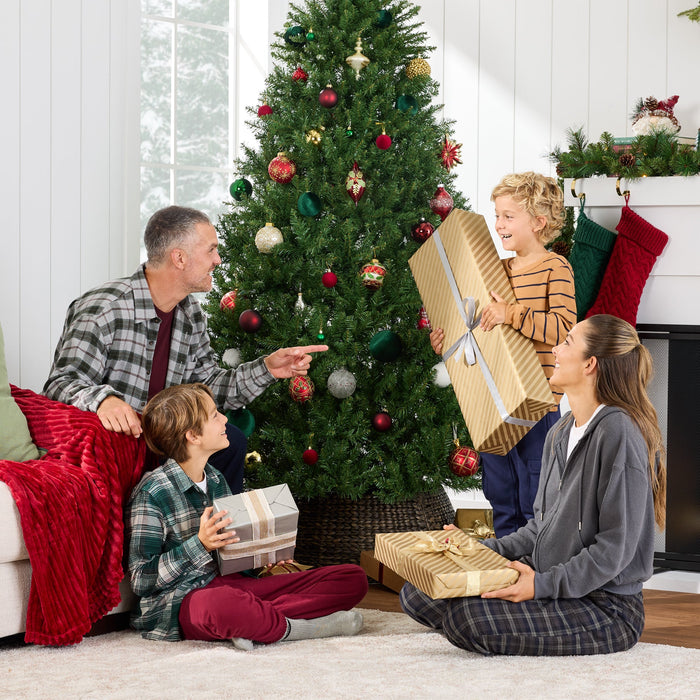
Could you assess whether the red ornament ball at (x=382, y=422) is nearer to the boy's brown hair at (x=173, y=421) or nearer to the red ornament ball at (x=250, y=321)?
the red ornament ball at (x=250, y=321)

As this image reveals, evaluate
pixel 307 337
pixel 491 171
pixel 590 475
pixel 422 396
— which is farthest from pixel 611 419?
pixel 491 171

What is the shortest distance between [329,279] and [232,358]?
39cm

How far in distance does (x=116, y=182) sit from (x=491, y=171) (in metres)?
1.53

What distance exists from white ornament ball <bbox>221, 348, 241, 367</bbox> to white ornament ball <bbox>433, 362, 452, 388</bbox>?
23.3 inches

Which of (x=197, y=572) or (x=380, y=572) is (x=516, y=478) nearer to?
(x=380, y=572)

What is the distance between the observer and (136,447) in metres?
2.34

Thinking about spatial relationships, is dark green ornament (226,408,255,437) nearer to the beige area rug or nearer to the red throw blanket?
the red throw blanket

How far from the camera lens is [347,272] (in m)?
2.91

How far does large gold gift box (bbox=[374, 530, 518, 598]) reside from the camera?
190 cm

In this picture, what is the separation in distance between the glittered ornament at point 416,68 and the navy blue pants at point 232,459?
1.22m

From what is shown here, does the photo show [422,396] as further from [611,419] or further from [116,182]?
[116,182]

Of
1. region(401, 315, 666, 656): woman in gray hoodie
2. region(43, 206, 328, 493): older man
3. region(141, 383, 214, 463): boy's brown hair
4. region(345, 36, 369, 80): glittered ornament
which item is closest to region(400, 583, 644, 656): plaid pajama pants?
region(401, 315, 666, 656): woman in gray hoodie

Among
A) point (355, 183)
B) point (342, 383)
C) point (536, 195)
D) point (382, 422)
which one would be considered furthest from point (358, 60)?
point (382, 422)

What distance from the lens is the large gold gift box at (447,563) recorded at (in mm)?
1903
